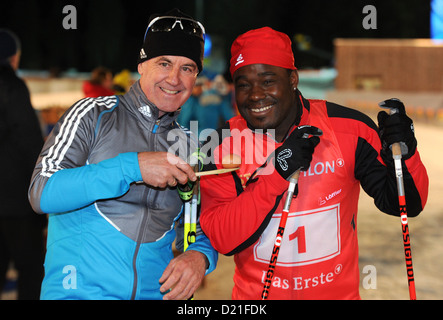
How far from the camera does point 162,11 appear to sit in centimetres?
5175

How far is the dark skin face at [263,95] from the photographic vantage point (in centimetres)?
273

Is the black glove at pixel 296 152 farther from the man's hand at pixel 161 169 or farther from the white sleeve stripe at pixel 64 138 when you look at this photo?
the white sleeve stripe at pixel 64 138

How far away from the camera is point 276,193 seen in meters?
2.45

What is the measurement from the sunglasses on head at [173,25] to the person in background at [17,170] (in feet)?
6.49

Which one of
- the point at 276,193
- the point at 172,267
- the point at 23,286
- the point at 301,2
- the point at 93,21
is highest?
the point at 301,2

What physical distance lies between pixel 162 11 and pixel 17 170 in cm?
5020

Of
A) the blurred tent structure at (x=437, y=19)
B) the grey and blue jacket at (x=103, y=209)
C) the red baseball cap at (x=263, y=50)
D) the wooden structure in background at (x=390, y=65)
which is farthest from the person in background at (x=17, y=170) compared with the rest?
the blurred tent structure at (x=437, y=19)

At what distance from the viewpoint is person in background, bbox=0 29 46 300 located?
4215 mm

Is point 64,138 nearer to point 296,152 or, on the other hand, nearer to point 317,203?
point 296,152

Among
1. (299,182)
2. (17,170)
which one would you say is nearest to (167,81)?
(299,182)

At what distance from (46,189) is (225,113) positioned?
8307mm

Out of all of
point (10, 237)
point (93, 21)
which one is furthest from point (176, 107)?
point (93, 21)

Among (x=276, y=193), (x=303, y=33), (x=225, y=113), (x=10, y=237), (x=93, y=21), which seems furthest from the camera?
(x=303, y=33)
